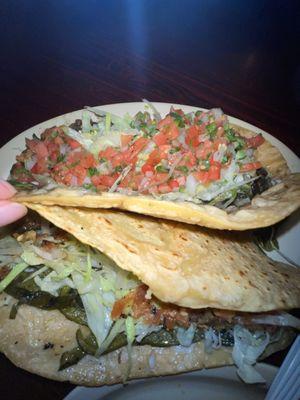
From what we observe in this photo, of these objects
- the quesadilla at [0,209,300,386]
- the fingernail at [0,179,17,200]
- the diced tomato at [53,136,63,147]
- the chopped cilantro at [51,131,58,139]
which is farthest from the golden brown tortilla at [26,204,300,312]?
the chopped cilantro at [51,131,58,139]

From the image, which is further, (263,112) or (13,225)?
(263,112)

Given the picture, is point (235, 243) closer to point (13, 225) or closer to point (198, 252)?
point (198, 252)

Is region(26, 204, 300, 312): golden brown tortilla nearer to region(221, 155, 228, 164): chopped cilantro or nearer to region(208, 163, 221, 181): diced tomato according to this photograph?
region(208, 163, 221, 181): diced tomato

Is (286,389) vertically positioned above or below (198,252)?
below

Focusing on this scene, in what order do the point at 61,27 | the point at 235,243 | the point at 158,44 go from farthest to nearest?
the point at 61,27 → the point at 158,44 → the point at 235,243

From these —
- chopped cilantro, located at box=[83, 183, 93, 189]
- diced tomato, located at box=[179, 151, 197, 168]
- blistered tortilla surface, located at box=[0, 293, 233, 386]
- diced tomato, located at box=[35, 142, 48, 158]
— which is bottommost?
blistered tortilla surface, located at box=[0, 293, 233, 386]

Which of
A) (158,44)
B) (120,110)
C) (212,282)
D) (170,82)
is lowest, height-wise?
(212,282)

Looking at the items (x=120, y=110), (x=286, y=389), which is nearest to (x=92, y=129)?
(x=120, y=110)
